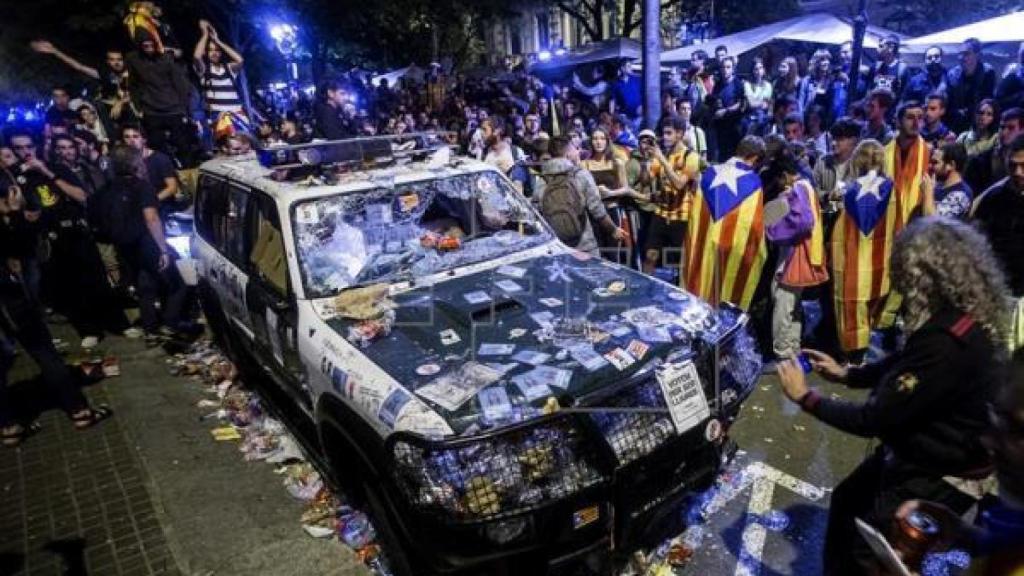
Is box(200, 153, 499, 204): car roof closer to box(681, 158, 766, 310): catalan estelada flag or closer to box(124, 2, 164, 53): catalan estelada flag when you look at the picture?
box(681, 158, 766, 310): catalan estelada flag

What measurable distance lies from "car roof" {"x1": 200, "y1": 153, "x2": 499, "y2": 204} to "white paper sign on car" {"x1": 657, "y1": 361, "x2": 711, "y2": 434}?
2.19 metres

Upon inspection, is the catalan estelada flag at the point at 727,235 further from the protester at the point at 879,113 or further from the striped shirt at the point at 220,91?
the striped shirt at the point at 220,91

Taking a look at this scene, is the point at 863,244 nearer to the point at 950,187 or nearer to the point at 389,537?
the point at 950,187

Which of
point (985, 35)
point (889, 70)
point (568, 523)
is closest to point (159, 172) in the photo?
point (568, 523)

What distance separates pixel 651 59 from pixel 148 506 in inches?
341

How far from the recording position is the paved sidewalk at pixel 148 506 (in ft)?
11.3

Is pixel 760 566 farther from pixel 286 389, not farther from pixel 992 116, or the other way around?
pixel 992 116

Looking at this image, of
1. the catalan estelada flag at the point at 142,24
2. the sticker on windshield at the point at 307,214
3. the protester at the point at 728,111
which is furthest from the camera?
the protester at the point at 728,111

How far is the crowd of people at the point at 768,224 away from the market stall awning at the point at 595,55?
33.1 ft

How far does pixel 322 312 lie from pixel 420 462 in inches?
50.2

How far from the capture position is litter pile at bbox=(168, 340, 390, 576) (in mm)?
3531

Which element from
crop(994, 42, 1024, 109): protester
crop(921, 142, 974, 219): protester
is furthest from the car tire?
crop(994, 42, 1024, 109): protester

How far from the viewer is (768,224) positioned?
5.08 meters

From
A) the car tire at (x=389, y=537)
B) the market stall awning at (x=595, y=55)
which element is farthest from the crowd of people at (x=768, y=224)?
the market stall awning at (x=595, y=55)
